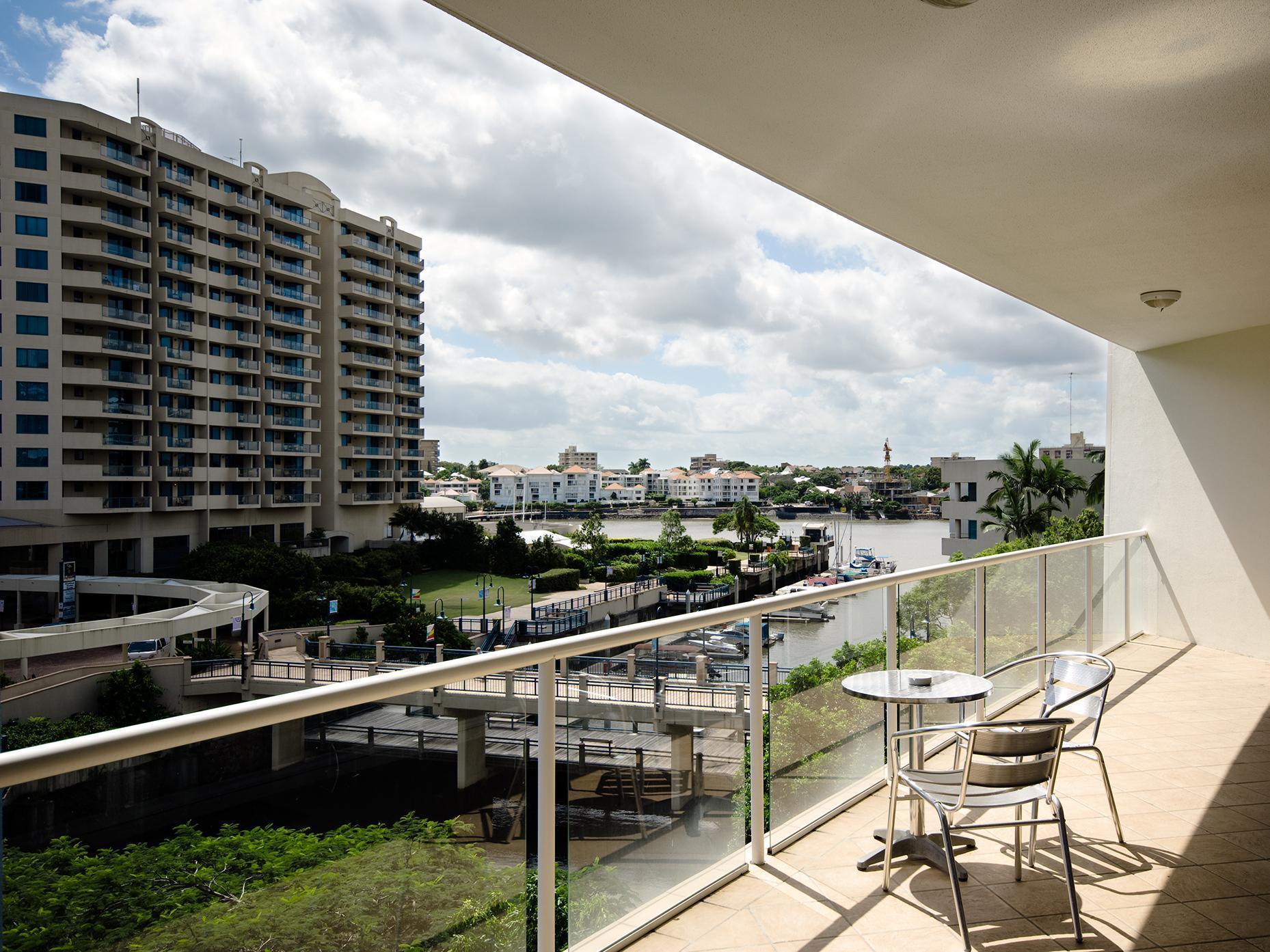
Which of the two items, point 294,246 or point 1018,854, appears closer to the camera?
point 1018,854

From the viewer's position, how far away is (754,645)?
3242 mm

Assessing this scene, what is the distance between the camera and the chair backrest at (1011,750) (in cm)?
268

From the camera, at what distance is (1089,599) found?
6961 millimetres

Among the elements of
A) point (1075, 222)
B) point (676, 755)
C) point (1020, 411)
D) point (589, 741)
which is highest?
point (1020, 411)

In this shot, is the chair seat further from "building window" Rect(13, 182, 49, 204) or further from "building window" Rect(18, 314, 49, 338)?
"building window" Rect(13, 182, 49, 204)

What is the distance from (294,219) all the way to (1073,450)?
60.7 m

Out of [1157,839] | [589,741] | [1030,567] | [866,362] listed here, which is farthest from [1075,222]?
[866,362]

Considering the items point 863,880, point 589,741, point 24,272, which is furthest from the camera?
point 24,272

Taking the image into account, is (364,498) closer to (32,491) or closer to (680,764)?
(32,491)

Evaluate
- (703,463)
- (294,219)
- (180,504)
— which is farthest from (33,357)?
(703,463)

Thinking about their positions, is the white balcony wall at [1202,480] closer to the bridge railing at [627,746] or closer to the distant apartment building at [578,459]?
the bridge railing at [627,746]

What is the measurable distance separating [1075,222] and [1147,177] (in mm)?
594

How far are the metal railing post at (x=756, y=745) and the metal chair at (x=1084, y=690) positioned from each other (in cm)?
107

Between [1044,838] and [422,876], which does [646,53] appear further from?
[1044,838]
